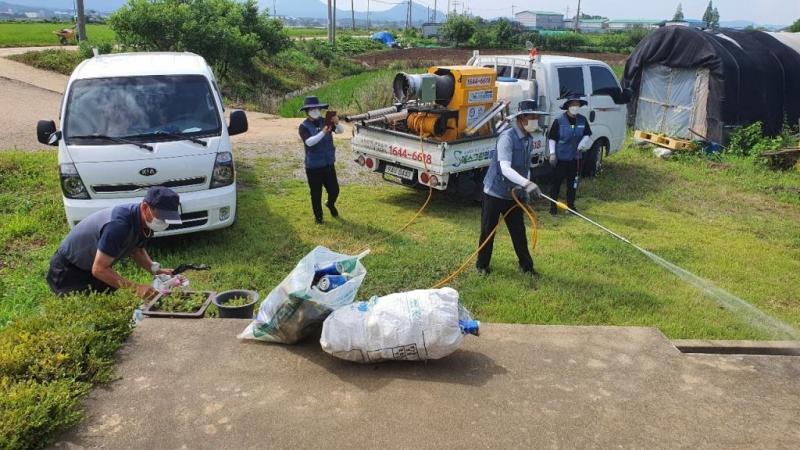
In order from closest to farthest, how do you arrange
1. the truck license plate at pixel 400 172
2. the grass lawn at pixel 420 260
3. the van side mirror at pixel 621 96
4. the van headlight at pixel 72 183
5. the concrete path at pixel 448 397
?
the concrete path at pixel 448 397, the grass lawn at pixel 420 260, the van headlight at pixel 72 183, the truck license plate at pixel 400 172, the van side mirror at pixel 621 96

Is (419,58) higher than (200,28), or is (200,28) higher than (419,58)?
(200,28)

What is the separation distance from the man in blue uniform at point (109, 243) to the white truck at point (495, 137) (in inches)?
180

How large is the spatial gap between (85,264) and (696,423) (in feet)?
13.0

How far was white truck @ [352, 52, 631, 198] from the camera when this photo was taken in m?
8.19

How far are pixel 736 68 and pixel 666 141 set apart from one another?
81.0 inches

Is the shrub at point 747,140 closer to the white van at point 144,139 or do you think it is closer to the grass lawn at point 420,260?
the grass lawn at point 420,260

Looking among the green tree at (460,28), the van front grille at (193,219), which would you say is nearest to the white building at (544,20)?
the green tree at (460,28)

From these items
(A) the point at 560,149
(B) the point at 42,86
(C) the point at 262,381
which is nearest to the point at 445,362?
(C) the point at 262,381

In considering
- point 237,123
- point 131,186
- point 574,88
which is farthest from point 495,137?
point 131,186

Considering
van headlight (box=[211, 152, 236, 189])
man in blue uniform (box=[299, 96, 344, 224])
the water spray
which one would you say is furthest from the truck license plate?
the water spray

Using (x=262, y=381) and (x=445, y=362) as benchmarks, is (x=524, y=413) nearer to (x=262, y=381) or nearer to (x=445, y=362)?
(x=445, y=362)

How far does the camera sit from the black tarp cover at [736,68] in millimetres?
12828

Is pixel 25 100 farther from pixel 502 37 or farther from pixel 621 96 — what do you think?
pixel 502 37

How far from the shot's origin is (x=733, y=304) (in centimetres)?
588
